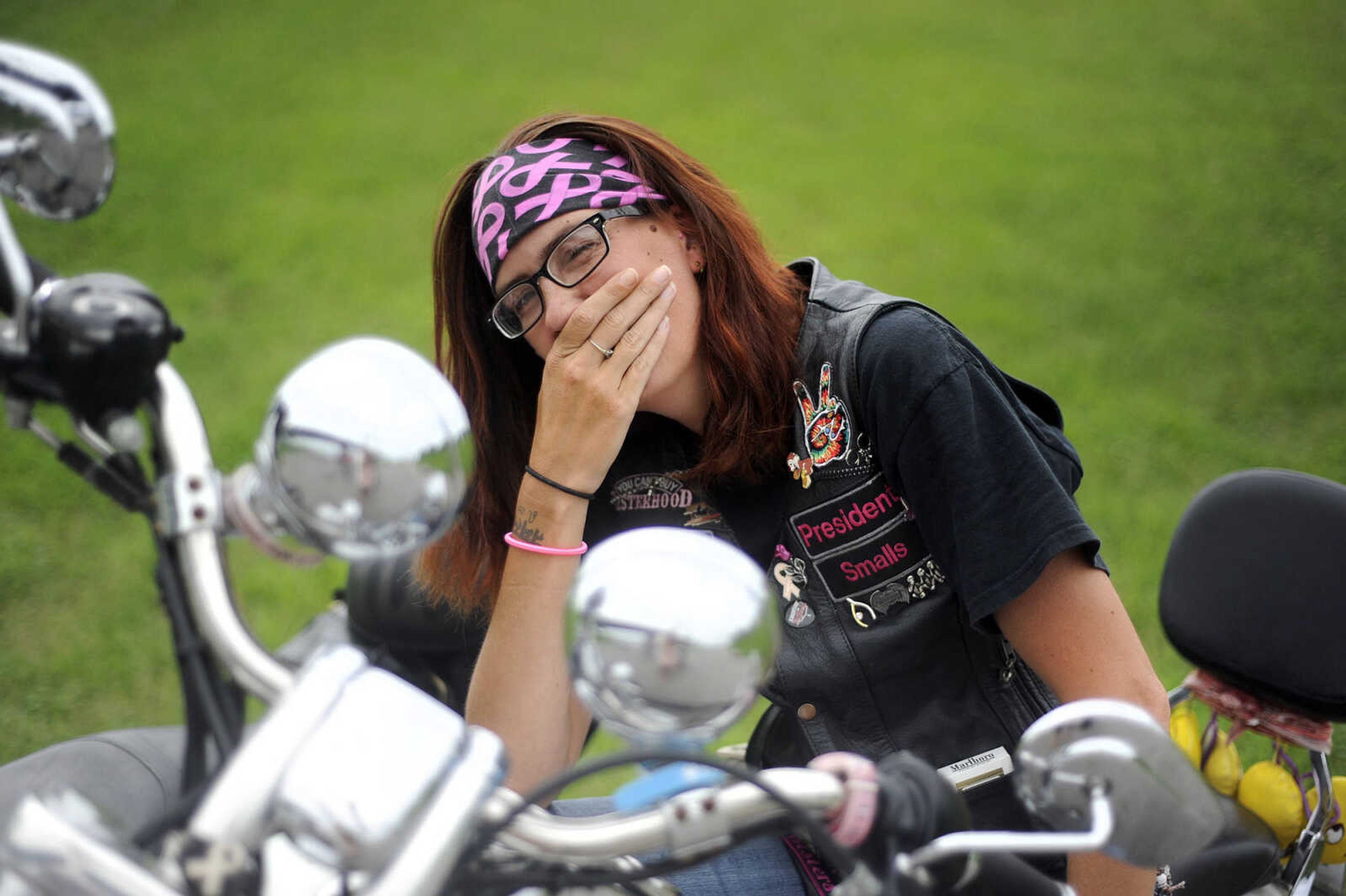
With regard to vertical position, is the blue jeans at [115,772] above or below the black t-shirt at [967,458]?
below

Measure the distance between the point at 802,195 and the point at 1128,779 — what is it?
176 inches

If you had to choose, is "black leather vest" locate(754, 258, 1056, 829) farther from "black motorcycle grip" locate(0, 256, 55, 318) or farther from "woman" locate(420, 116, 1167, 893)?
"black motorcycle grip" locate(0, 256, 55, 318)

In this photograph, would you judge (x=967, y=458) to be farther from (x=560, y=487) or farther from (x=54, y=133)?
(x=54, y=133)

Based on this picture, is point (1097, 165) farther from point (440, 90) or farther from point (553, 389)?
point (553, 389)

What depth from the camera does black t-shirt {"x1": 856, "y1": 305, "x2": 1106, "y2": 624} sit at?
1.00m

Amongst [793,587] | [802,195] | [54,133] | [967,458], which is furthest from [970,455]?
[802,195]

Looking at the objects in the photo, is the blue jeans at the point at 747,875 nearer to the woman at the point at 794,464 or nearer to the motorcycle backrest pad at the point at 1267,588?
the woman at the point at 794,464

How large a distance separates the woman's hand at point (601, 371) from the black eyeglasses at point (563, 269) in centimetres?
4

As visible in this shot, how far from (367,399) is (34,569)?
9.76ft

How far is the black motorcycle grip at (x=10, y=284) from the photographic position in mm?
565

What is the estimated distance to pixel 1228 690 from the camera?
133 cm

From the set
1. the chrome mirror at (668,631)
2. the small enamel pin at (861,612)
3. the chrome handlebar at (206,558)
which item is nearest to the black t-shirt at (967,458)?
the small enamel pin at (861,612)

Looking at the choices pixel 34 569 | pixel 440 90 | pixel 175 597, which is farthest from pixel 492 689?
pixel 440 90

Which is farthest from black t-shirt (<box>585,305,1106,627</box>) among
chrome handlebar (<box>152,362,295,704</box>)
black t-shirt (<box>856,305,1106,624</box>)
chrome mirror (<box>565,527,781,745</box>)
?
chrome handlebar (<box>152,362,295,704</box>)
